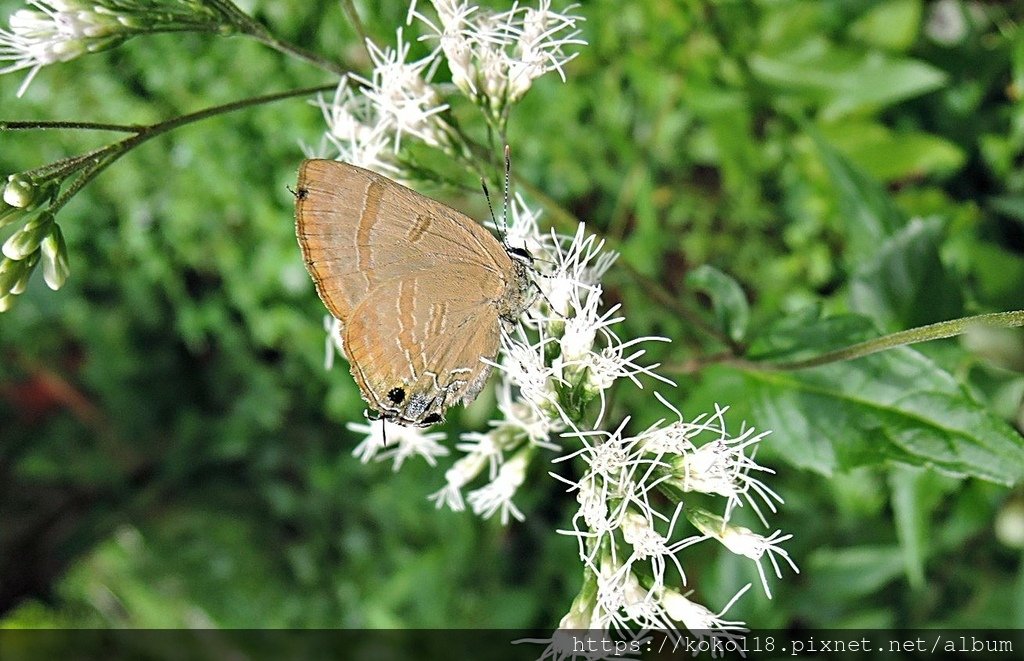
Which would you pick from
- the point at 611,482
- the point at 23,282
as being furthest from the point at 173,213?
the point at 611,482

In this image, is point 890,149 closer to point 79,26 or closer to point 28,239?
point 79,26

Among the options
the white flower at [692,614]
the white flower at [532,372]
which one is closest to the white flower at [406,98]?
the white flower at [532,372]

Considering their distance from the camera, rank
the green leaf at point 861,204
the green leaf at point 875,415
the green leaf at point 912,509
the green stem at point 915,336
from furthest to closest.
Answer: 1. the green leaf at point 861,204
2. the green leaf at point 912,509
3. the green leaf at point 875,415
4. the green stem at point 915,336

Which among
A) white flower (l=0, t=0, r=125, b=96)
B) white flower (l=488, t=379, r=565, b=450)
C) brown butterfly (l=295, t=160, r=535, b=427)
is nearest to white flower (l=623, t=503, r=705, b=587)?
white flower (l=488, t=379, r=565, b=450)

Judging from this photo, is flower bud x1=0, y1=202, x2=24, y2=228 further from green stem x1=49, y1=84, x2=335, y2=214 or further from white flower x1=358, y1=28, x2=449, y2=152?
white flower x1=358, y1=28, x2=449, y2=152

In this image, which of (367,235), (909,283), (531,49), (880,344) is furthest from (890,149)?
(367,235)

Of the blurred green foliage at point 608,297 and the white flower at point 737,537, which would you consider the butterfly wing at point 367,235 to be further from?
the white flower at point 737,537
